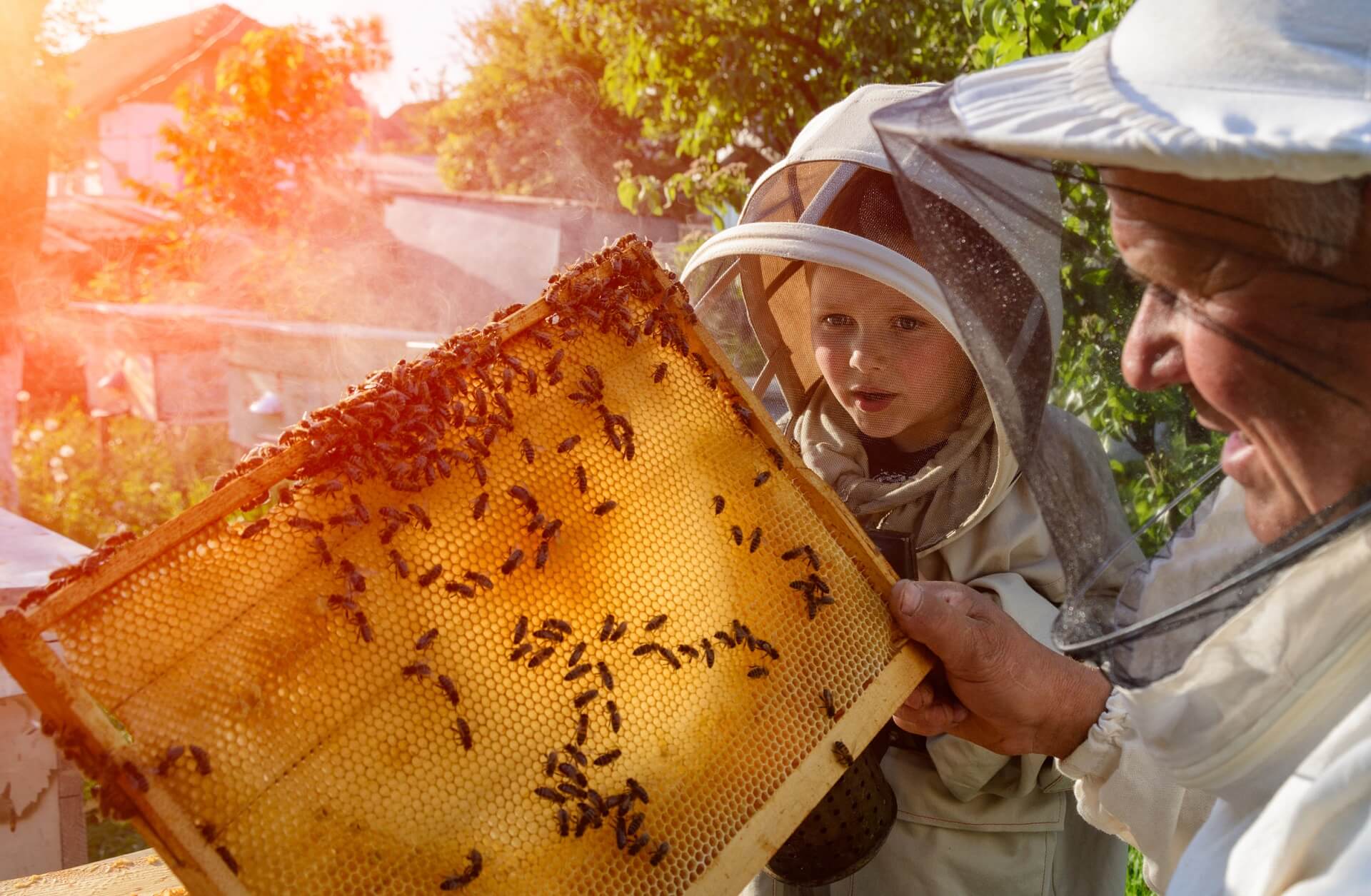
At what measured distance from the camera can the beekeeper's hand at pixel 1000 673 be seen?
2.31 metres

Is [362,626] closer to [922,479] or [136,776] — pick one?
[136,776]

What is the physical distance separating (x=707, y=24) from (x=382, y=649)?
6.31 m

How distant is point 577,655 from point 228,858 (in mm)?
756

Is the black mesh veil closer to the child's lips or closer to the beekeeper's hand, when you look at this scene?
the beekeeper's hand

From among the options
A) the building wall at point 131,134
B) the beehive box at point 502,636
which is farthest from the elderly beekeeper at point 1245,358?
the building wall at point 131,134

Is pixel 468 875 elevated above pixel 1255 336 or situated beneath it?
situated beneath

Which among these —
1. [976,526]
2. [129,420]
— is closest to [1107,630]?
[976,526]

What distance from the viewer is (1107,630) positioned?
1.71 metres

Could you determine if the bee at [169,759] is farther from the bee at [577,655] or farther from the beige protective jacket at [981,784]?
the beige protective jacket at [981,784]

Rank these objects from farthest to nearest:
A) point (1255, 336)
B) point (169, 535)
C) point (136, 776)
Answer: point (169, 535) < point (136, 776) < point (1255, 336)

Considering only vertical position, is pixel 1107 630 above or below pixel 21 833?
above

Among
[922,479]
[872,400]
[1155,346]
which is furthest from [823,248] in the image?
[1155,346]

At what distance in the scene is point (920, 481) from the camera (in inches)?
107

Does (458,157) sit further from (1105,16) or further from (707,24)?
(1105,16)
